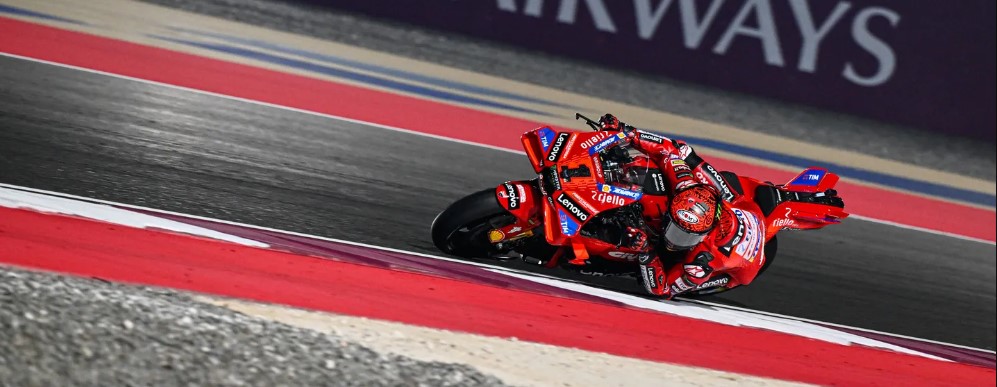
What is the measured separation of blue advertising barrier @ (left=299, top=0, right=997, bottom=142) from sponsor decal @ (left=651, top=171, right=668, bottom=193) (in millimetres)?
6029

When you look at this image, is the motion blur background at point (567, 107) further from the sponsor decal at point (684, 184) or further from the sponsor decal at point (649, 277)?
the sponsor decal at point (684, 184)

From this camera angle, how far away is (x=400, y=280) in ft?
19.0

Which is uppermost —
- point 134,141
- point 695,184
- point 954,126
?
point 954,126

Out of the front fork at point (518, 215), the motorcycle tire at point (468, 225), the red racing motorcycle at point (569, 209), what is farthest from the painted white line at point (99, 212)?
the front fork at point (518, 215)

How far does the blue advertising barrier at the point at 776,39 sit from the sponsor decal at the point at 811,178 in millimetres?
5384

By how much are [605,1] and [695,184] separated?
20.7 feet

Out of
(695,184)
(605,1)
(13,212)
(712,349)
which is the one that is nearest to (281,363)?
(13,212)

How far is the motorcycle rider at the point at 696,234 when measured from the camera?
5691mm

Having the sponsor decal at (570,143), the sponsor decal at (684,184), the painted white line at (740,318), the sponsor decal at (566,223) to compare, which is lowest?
the painted white line at (740,318)

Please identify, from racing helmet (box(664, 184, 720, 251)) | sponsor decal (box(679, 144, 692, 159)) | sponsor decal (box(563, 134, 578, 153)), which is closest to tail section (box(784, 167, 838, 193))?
sponsor decal (box(679, 144, 692, 159))

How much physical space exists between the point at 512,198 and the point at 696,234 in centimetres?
112

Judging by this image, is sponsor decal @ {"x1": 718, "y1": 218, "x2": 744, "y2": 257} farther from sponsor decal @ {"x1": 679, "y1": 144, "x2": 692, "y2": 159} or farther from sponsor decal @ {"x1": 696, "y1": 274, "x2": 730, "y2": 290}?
sponsor decal @ {"x1": 679, "y1": 144, "x2": 692, "y2": 159}

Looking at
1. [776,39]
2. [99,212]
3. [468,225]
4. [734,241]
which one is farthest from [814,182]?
[776,39]

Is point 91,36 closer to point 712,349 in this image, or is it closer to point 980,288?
point 712,349
